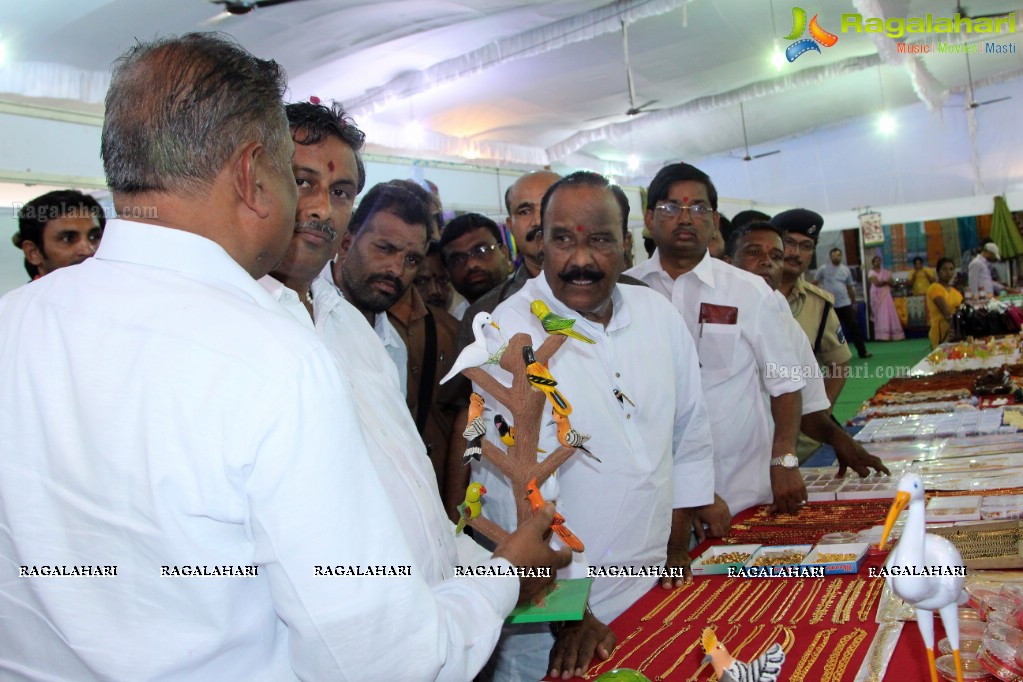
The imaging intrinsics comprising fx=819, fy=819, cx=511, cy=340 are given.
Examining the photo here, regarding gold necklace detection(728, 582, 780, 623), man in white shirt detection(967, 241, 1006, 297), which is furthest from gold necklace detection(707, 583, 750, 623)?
man in white shirt detection(967, 241, 1006, 297)

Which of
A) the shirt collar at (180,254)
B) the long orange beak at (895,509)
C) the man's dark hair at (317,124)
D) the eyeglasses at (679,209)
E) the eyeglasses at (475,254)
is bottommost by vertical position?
the long orange beak at (895,509)

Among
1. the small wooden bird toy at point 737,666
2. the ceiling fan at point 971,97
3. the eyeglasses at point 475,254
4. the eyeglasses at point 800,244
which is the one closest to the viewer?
the small wooden bird toy at point 737,666

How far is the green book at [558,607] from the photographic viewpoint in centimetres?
138

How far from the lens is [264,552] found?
0.96 meters

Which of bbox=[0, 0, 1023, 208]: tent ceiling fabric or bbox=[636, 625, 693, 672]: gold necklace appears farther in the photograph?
bbox=[0, 0, 1023, 208]: tent ceiling fabric

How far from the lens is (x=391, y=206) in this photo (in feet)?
8.90

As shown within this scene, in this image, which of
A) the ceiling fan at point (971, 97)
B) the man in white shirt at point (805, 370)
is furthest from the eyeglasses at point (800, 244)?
the ceiling fan at point (971, 97)

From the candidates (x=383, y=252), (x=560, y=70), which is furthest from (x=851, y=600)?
(x=560, y=70)

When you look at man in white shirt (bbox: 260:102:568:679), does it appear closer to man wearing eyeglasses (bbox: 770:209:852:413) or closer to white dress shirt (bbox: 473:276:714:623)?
white dress shirt (bbox: 473:276:714:623)

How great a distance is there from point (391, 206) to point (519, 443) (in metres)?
1.36

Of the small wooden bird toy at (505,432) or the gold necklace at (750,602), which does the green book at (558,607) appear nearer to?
the small wooden bird toy at (505,432)

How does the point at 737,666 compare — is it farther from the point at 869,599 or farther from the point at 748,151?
the point at 748,151

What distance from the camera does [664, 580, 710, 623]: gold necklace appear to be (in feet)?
5.93

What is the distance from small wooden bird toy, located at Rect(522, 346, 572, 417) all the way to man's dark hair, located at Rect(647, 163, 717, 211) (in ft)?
5.86
